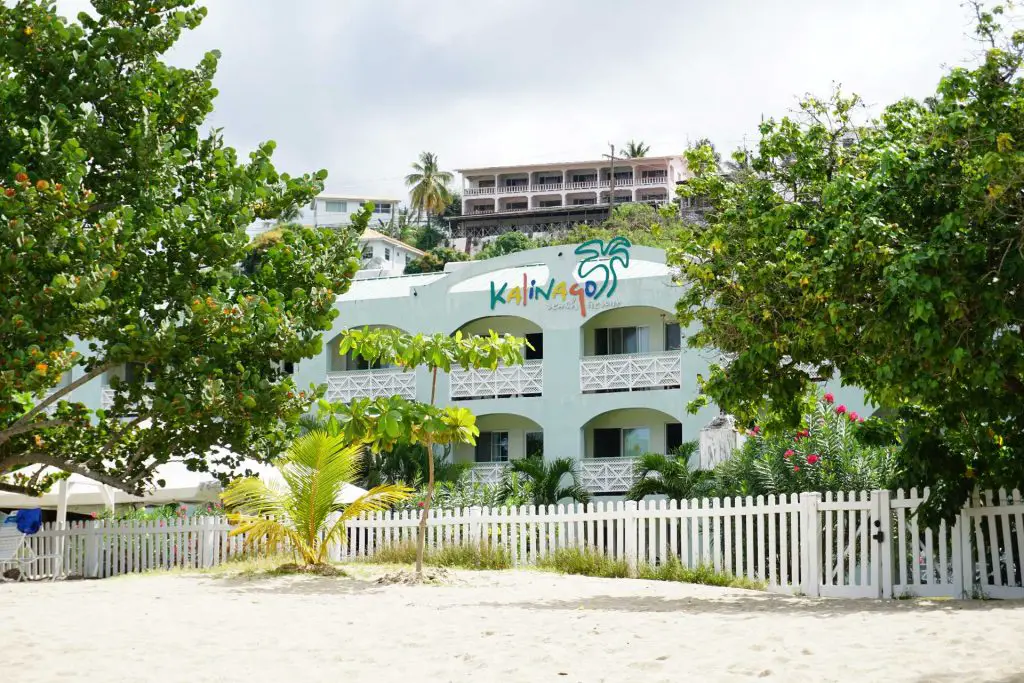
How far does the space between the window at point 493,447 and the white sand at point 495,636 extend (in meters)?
18.2

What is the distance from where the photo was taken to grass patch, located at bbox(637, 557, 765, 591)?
1495cm

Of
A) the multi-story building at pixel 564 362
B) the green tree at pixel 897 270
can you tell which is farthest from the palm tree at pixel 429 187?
the green tree at pixel 897 270

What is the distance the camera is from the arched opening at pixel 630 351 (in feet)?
95.6

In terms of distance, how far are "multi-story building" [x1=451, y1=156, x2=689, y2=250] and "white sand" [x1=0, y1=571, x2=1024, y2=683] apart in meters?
69.3

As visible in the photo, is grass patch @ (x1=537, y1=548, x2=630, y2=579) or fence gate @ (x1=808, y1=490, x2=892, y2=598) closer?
fence gate @ (x1=808, y1=490, x2=892, y2=598)

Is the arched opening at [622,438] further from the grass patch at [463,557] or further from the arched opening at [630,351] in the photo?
the grass patch at [463,557]

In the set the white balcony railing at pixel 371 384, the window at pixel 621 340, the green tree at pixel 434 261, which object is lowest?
the white balcony railing at pixel 371 384

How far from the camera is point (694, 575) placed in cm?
1520

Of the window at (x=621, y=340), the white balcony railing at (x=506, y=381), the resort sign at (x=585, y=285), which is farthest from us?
the window at (x=621, y=340)

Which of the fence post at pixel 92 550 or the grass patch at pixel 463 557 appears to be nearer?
the grass patch at pixel 463 557

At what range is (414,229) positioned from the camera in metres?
92.2

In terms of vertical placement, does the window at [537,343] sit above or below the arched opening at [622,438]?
above

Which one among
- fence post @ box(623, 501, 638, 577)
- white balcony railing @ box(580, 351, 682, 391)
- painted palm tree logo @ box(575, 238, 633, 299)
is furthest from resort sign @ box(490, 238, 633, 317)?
fence post @ box(623, 501, 638, 577)

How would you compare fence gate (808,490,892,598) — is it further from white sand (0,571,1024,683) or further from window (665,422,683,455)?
window (665,422,683,455)
